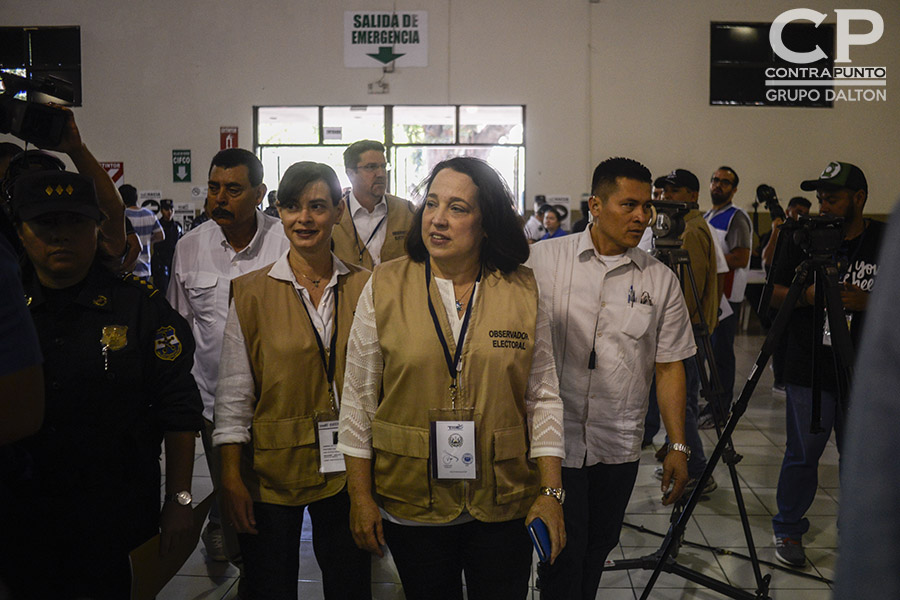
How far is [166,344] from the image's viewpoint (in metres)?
1.85

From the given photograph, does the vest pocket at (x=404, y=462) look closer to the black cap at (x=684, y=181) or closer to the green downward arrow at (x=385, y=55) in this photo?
the black cap at (x=684, y=181)

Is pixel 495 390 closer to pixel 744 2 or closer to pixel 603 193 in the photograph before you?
pixel 603 193

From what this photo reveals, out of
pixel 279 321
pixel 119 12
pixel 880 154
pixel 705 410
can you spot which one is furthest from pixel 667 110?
pixel 279 321

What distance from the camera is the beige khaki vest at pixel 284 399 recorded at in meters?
2.07

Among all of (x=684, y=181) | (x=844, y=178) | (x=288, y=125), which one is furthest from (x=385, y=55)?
(x=844, y=178)

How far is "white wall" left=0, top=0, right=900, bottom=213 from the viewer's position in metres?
12.1

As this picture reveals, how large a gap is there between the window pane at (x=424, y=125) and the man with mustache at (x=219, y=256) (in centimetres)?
973

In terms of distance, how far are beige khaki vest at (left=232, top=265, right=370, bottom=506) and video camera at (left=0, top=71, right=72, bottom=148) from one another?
1.97ft

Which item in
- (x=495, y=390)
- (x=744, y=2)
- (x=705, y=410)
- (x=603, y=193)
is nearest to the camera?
(x=495, y=390)

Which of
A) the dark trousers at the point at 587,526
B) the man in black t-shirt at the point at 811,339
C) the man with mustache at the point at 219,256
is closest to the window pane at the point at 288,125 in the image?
the man with mustache at the point at 219,256

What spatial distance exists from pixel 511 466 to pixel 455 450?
0.15 m

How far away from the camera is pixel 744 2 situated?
39.4 ft

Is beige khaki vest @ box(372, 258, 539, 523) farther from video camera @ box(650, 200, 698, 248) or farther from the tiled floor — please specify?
video camera @ box(650, 200, 698, 248)

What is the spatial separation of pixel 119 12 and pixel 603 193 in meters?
12.5
